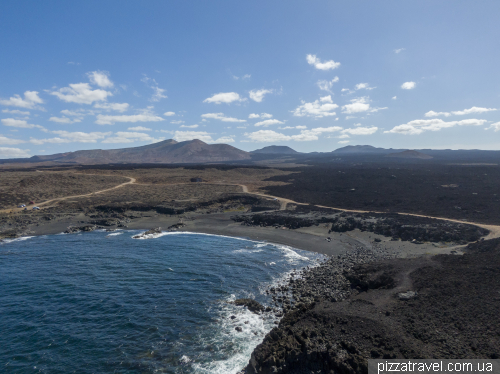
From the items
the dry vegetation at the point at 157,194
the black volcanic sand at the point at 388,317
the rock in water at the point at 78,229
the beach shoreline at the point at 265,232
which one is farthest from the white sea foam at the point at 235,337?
the dry vegetation at the point at 157,194

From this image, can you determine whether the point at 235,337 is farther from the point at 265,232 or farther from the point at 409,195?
the point at 409,195

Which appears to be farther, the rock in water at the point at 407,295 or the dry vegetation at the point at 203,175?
the dry vegetation at the point at 203,175

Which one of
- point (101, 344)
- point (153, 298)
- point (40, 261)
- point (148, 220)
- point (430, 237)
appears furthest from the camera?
point (148, 220)

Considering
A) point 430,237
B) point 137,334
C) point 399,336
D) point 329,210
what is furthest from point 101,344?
point 329,210

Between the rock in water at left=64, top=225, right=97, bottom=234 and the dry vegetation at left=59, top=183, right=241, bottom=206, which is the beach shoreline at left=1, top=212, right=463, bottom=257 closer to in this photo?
the rock in water at left=64, top=225, right=97, bottom=234

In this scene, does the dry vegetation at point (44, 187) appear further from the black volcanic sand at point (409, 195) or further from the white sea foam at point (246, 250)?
the white sea foam at point (246, 250)

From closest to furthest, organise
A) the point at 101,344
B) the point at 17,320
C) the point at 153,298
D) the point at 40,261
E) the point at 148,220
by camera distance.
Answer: the point at 101,344 < the point at 17,320 < the point at 153,298 < the point at 40,261 < the point at 148,220

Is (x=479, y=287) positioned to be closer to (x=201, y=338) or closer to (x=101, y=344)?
(x=201, y=338)
